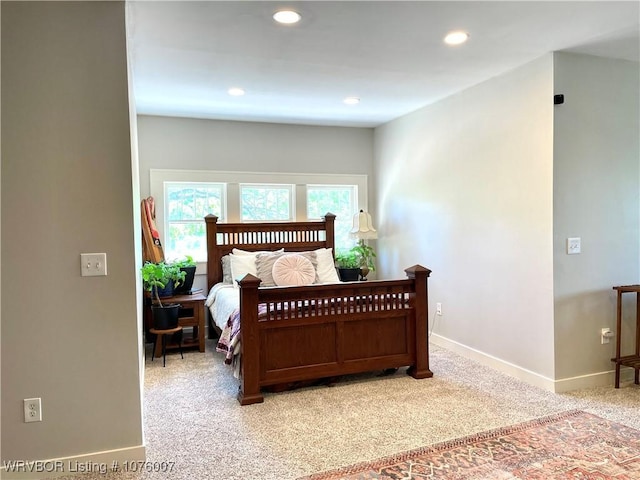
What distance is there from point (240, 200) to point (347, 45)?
8.95 feet

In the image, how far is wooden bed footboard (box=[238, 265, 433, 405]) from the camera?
3.24 meters

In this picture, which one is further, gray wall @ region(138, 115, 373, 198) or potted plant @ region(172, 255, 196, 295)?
gray wall @ region(138, 115, 373, 198)

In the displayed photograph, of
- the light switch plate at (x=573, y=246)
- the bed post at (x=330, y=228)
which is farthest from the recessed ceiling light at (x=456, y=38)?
the bed post at (x=330, y=228)

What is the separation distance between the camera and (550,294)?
3385 mm

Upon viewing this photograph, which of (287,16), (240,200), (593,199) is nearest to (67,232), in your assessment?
(287,16)

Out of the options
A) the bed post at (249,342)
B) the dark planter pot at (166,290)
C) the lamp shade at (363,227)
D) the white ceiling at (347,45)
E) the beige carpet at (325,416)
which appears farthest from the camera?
the lamp shade at (363,227)

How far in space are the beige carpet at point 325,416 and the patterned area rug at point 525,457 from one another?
95 millimetres

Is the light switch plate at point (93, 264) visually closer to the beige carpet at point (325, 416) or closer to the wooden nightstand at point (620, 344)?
the beige carpet at point (325, 416)

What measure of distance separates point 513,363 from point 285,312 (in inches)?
76.0

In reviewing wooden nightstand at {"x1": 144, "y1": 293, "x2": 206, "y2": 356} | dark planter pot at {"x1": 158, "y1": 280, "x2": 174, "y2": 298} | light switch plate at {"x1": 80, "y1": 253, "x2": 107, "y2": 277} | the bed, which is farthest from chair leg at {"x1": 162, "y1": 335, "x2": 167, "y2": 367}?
light switch plate at {"x1": 80, "y1": 253, "x2": 107, "y2": 277}

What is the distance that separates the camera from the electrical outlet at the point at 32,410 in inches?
87.4

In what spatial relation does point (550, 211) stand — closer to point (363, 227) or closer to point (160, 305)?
point (363, 227)

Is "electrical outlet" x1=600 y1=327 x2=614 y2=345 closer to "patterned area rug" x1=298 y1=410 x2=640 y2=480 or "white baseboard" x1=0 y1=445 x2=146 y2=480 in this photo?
"patterned area rug" x1=298 y1=410 x2=640 y2=480

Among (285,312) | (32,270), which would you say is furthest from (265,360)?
(32,270)
